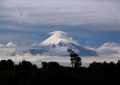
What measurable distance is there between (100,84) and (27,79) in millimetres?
27636

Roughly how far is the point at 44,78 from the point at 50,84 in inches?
178

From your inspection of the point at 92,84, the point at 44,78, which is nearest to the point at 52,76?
the point at 44,78

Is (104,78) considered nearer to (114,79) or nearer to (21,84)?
(114,79)

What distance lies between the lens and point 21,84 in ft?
654

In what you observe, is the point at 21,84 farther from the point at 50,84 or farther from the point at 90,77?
the point at 90,77

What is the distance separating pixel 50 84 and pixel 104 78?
18933 mm

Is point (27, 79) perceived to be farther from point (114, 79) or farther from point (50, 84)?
point (114, 79)

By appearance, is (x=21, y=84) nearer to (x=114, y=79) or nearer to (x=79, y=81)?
(x=79, y=81)

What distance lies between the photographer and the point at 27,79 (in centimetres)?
19912

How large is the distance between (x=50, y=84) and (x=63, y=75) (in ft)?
27.0

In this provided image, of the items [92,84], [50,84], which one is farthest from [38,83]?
[92,84]

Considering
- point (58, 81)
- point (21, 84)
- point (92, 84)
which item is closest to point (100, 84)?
point (92, 84)

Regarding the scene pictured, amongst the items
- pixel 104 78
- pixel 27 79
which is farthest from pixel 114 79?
pixel 27 79

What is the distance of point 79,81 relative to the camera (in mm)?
193125
